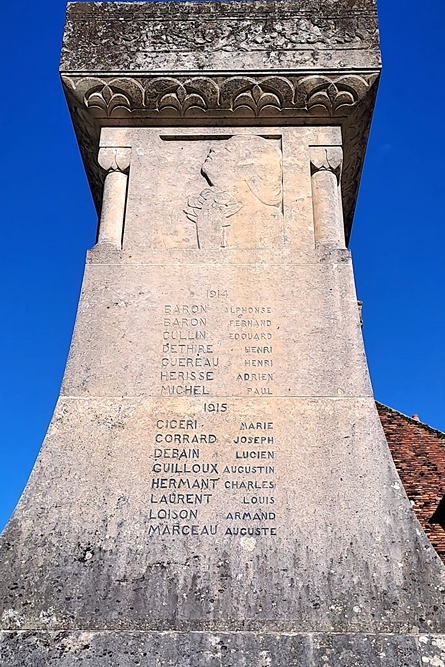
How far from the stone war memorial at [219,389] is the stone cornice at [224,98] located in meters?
0.02

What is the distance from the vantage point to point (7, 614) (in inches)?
139

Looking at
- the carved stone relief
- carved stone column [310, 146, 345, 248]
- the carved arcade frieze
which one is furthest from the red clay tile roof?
the carved arcade frieze

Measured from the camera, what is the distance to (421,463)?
52.0ft

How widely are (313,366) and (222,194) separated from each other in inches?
63.0

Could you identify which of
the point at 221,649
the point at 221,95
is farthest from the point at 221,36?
the point at 221,649

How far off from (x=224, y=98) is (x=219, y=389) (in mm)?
2464

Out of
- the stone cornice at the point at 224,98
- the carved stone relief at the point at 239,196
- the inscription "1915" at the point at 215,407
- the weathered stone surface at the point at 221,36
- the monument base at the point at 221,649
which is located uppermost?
the weathered stone surface at the point at 221,36

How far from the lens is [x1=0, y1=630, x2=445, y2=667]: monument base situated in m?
3.26

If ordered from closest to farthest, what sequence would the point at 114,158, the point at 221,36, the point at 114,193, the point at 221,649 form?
1. the point at 221,649
2. the point at 114,193
3. the point at 114,158
4. the point at 221,36

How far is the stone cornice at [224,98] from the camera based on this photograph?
5.34 meters

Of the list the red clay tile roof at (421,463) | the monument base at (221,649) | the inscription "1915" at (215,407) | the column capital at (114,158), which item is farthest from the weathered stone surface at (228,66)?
the red clay tile roof at (421,463)

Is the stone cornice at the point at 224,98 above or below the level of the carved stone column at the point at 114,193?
above

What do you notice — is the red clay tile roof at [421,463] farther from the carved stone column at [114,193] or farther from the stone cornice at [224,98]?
the carved stone column at [114,193]

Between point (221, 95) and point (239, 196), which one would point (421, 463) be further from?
point (221, 95)
